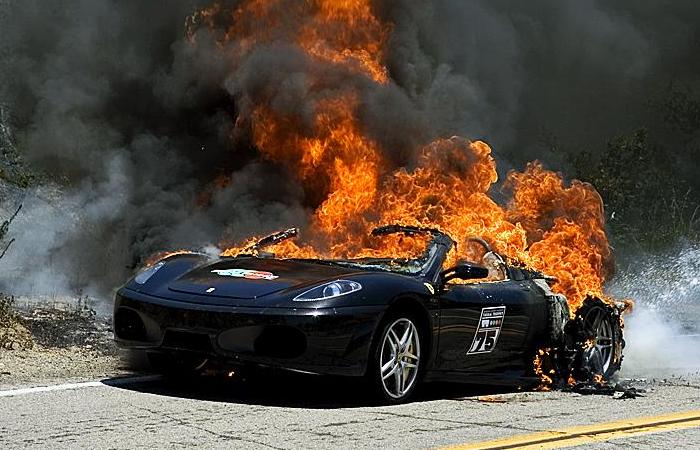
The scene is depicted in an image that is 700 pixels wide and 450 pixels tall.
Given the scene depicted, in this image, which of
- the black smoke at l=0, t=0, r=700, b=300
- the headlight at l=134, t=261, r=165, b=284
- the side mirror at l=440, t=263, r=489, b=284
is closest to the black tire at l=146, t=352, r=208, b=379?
the headlight at l=134, t=261, r=165, b=284

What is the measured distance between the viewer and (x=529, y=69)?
2420 cm

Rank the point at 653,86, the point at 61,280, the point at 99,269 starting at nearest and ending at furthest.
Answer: the point at 61,280, the point at 99,269, the point at 653,86

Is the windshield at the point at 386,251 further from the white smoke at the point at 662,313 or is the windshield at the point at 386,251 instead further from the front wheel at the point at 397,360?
the white smoke at the point at 662,313

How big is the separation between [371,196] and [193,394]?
5.92 metres

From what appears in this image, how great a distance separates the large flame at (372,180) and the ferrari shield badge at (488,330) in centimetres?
74


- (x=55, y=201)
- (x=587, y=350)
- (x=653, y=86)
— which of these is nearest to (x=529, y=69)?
(x=653, y=86)

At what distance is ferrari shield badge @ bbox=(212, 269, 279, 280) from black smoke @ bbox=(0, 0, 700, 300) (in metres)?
6.81

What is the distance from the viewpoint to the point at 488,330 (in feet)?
26.9

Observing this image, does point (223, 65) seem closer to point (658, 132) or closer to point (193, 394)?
point (193, 394)

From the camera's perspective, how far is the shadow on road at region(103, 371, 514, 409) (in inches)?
289

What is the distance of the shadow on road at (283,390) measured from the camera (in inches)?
289

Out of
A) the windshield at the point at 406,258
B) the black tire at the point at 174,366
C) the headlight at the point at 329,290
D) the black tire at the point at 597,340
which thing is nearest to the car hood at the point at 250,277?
the headlight at the point at 329,290

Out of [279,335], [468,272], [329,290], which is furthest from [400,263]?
[279,335]

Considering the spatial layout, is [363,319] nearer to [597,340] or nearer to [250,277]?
[250,277]
